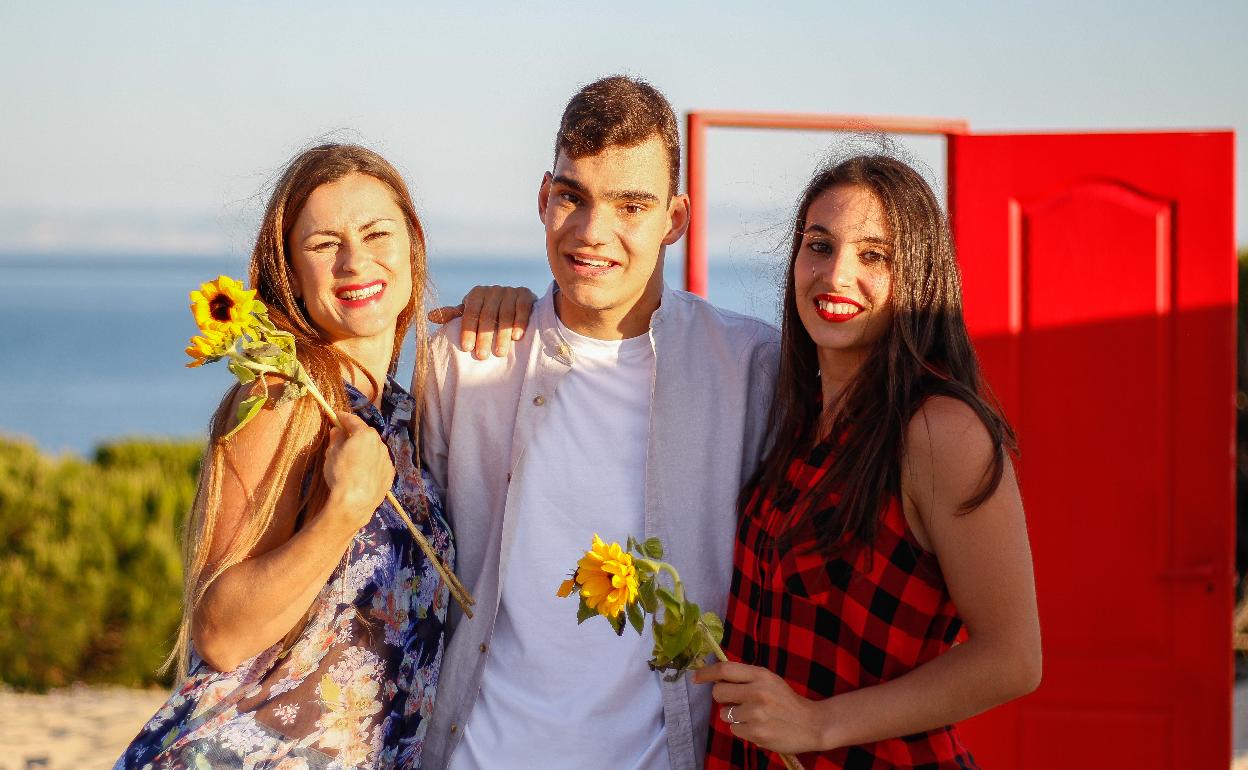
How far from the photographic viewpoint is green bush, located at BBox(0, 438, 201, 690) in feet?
22.1

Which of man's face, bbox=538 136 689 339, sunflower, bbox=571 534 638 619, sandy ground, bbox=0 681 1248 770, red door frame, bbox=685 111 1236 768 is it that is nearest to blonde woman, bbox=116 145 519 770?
man's face, bbox=538 136 689 339

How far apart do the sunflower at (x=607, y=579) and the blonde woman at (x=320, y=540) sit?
585 mm

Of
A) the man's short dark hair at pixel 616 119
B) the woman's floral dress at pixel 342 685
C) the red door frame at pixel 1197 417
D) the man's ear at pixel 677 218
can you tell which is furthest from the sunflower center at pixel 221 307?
the red door frame at pixel 1197 417

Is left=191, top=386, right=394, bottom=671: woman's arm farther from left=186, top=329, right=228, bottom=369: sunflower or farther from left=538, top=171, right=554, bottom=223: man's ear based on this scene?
left=538, top=171, right=554, bottom=223: man's ear

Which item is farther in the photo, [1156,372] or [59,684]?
[59,684]

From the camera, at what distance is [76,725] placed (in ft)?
20.7

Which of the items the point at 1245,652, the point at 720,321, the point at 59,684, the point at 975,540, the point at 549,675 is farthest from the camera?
the point at 1245,652

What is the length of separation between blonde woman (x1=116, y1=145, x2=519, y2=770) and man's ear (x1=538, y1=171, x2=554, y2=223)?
32 cm

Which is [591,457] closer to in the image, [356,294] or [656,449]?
[656,449]

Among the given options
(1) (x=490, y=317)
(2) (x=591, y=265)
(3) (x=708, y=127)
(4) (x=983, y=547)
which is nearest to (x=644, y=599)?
(4) (x=983, y=547)

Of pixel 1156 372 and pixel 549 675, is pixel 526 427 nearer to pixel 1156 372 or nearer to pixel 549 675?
pixel 549 675

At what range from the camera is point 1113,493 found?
3830 mm

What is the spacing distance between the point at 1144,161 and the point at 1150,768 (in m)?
1.88

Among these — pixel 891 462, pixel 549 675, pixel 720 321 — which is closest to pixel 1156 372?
pixel 720 321
